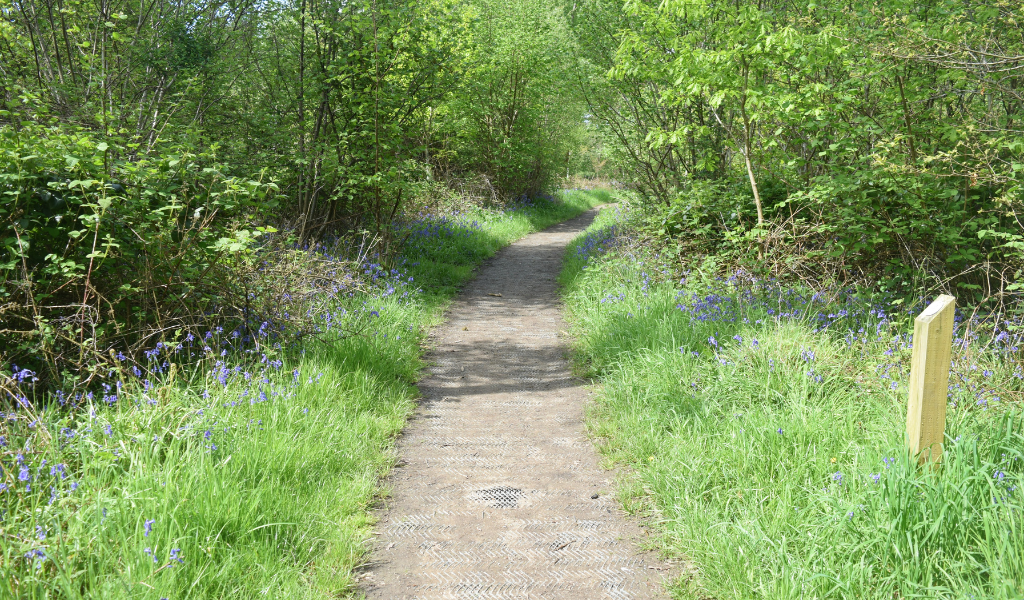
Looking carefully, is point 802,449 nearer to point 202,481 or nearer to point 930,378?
point 930,378

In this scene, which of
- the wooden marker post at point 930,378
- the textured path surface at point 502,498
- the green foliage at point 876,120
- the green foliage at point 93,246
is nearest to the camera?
the wooden marker post at point 930,378

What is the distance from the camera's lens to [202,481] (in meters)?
3.21

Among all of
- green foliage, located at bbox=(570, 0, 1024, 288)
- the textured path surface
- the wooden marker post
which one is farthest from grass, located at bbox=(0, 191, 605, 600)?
green foliage, located at bbox=(570, 0, 1024, 288)

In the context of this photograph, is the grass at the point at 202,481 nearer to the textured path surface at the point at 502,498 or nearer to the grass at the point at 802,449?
the textured path surface at the point at 502,498

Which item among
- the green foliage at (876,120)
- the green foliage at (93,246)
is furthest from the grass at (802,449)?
the green foliage at (93,246)

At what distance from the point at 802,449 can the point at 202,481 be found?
123 inches

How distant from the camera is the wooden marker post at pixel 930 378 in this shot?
2777 millimetres

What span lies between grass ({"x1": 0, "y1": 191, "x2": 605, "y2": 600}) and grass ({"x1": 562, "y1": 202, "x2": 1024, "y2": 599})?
1695mm

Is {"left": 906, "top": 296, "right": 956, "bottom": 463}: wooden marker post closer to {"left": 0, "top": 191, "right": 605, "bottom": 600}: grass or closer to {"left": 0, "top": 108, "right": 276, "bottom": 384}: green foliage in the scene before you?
{"left": 0, "top": 191, "right": 605, "bottom": 600}: grass

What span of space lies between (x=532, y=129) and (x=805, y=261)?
572 inches

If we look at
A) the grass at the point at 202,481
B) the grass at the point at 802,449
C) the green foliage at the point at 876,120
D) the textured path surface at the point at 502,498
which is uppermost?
the green foliage at the point at 876,120

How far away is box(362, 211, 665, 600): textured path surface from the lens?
3166 millimetres

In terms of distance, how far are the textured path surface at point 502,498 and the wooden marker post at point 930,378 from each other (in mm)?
1349

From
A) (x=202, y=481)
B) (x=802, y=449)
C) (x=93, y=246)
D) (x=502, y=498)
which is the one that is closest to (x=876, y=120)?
(x=802, y=449)
